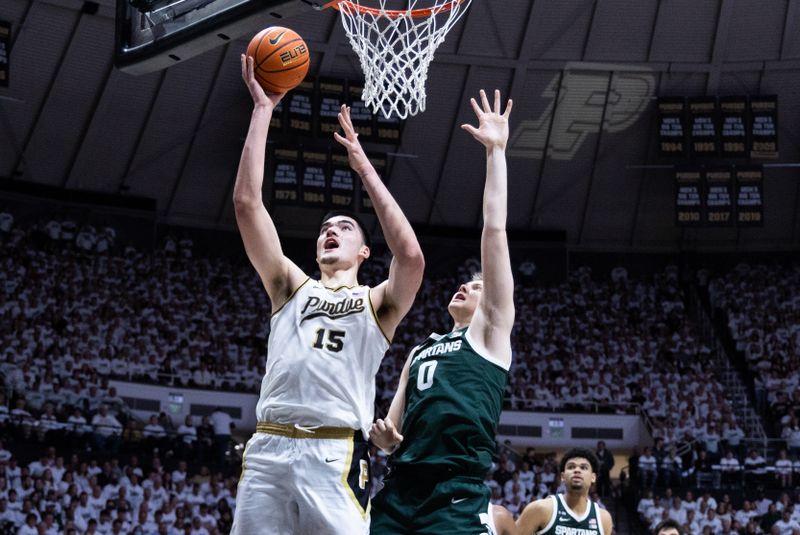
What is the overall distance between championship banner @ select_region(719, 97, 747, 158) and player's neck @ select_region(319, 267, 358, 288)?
21.3m

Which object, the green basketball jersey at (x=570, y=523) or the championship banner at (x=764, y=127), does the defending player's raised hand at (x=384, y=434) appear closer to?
the green basketball jersey at (x=570, y=523)

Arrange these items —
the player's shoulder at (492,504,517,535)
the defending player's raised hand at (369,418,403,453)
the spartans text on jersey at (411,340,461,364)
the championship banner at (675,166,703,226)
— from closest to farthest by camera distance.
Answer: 1. the defending player's raised hand at (369,418,403,453)
2. the spartans text on jersey at (411,340,461,364)
3. the player's shoulder at (492,504,517,535)
4. the championship banner at (675,166,703,226)

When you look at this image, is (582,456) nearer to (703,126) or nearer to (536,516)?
(536,516)

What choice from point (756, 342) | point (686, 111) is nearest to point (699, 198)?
point (686, 111)

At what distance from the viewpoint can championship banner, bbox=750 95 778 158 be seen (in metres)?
25.4

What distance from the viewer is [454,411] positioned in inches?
224

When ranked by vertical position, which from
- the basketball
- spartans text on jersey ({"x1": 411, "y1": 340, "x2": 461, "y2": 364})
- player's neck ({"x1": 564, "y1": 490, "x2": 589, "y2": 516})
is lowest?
player's neck ({"x1": 564, "y1": 490, "x2": 589, "y2": 516})

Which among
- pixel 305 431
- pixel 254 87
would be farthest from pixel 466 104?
pixel 305 431

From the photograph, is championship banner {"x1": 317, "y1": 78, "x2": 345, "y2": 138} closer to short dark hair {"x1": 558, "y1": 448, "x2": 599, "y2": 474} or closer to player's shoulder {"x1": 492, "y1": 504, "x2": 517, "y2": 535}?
short dark hair {"x1": 558, "y1": 448, "x2": 599, "y2": 474}

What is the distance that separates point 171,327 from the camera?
2486 cm

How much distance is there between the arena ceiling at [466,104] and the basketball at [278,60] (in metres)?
18.3

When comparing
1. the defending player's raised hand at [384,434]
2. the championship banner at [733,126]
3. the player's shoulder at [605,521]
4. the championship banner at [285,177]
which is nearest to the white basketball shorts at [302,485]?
the defending player's raised hand at [384,434]

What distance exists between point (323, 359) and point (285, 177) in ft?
64.9

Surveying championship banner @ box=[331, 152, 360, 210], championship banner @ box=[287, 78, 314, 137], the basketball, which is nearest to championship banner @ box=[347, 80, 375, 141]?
championship banner @ box=[331, 152, 360, 210]
